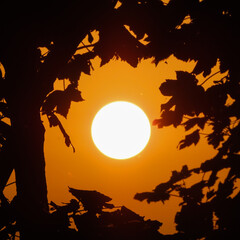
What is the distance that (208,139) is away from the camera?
12.3 ft

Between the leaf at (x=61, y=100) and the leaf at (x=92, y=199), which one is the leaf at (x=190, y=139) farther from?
the leaf at (x=92, y=199)

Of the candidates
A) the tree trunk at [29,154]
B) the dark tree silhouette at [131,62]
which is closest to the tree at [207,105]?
the dark tree silhouette at [131,62]

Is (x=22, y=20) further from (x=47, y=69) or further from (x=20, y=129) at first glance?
(x=20, y=129)

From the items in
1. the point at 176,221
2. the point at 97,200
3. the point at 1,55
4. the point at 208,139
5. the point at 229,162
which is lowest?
the point at 97,200

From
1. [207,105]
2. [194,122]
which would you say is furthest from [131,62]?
[194,122]

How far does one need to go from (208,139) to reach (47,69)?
2053mm


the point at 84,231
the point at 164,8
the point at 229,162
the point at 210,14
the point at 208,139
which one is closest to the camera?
the point at 84,231

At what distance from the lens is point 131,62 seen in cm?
221

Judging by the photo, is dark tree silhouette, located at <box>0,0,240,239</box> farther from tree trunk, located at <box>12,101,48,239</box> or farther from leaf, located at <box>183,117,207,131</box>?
leaf, located at <box>183,117,207,131</box>

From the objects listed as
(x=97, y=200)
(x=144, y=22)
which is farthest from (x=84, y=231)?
(x=144, y=22)

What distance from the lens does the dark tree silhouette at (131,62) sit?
1.94m

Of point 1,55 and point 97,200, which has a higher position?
point 1,55

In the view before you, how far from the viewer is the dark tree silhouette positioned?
1937 millimetres

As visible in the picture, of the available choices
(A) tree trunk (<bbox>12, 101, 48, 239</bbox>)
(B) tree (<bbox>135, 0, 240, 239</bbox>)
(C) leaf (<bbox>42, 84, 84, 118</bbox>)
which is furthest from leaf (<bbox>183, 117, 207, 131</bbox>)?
(A) tree trunk (<bbox>12, 101, 48, 239</bbox>)
